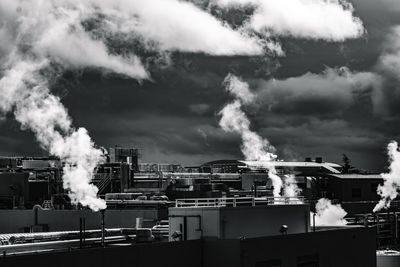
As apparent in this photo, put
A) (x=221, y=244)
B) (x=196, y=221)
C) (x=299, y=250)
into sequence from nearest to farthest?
(x=221, y=244)
(x=196, y=221)
(x=299, y=250)

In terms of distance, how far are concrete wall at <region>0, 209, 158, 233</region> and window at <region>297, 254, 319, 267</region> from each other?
18736 millimetres

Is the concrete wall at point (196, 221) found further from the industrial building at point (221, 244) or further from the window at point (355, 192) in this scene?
the window at point (355, 192)

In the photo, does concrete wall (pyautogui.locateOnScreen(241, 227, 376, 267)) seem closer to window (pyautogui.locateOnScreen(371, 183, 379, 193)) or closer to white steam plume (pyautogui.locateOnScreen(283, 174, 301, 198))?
white steam plume (pyautogui.locateOnScreen(283, 174, 301, 198))

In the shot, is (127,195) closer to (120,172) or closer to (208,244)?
(120,172)

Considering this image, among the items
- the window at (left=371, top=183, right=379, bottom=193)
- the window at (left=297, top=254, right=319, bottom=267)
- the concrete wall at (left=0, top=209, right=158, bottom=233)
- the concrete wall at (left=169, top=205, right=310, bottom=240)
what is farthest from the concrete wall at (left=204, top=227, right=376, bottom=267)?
the window at (left=371, top=183, right=379, bottom=193)

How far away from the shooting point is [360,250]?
40844mm

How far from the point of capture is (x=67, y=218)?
193ft

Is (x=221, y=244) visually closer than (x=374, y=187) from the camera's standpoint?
Yes

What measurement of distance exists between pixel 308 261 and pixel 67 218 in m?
28.2

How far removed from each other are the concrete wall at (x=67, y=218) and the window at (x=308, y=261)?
18.7 m

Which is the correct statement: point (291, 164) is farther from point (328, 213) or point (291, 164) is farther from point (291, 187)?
point (328, 213)

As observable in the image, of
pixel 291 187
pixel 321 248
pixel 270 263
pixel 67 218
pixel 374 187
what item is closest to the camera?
pixel 270 263

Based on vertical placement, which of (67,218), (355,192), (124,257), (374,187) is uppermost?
(374,187)

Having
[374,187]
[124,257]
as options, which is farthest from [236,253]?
[374,187]
